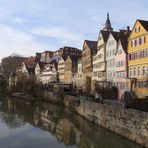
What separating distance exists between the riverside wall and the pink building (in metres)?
9.52

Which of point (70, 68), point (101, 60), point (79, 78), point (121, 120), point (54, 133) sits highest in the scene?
point (101, 60)

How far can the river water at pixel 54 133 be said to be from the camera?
32719 mm

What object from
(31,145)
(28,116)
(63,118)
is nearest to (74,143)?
(31,145)

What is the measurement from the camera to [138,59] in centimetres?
4859

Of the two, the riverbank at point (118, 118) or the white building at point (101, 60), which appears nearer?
the riverbank at point (118, 118)

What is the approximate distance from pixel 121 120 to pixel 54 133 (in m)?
9.05

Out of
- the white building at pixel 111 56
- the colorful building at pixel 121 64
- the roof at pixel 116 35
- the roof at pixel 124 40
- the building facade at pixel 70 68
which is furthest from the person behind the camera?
the building facade at pixel 70 68

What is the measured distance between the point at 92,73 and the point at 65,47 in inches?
1795

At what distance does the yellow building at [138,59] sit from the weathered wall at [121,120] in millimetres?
7529

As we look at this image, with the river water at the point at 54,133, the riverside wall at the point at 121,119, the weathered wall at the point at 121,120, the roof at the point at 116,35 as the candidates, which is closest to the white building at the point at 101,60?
the roof at the point at 116,35

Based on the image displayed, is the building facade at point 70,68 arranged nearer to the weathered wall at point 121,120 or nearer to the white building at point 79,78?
→ the white building at point 79,78

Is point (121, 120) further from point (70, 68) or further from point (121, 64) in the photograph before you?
point (70, 68)

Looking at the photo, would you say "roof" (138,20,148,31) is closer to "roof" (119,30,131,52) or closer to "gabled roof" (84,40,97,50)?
"roof" (119,30,131,52)

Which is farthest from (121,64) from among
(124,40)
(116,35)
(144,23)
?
(144,23)
